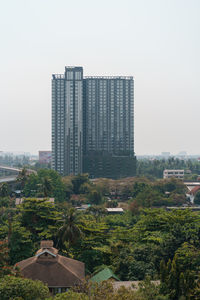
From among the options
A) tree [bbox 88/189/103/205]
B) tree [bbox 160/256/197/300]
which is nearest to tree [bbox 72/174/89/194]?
tree [bbox 88/189/103/205]

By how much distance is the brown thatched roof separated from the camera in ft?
79.8

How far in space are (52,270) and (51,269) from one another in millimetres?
111

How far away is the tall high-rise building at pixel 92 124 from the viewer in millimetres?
100875

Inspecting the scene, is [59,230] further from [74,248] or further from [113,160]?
[113,160]

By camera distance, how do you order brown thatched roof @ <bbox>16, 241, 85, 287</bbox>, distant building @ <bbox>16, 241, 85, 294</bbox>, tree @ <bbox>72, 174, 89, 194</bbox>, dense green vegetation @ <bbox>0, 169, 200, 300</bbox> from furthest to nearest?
1. tree @ <bbox>72, 174, 89, 194</bbox>
2. brown thatched roof @ <bbox>16, 241, 85, 287</bbox>
3. distant building @ <bbox>16, 241, 85, 294</bbox>
4. dense green vegetation @ <bbox>0, 169, 200, 300</bbox>

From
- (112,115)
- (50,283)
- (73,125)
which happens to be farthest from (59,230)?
(112,115)

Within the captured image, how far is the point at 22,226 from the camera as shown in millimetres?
35781

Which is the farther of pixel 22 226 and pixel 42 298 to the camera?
pixel 22 226

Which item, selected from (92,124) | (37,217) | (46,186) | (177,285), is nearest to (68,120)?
(92,124)

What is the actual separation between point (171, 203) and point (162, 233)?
1237 inches

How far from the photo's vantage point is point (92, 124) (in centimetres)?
10569

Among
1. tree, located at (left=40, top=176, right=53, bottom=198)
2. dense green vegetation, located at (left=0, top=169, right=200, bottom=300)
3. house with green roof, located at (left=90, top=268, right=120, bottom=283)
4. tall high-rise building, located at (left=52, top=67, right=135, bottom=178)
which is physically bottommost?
house with green roof, located at (left=90, top=268, right=120, bottom=283)

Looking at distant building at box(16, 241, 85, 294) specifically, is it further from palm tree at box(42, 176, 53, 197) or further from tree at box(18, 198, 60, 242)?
palm tree at box(42, 176, 53, 197)

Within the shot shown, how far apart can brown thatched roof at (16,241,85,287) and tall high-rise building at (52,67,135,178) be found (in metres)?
74.8
